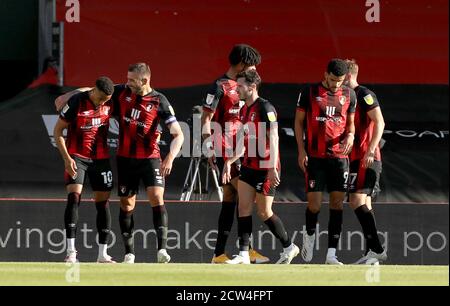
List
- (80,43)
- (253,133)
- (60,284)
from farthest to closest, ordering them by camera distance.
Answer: (80,43) < (253,133) < (60,284)

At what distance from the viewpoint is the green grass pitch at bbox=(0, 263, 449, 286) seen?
10.4 m

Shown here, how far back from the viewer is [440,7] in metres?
16.8

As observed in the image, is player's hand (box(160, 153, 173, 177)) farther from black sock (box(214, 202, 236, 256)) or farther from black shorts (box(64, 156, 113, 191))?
black sock (box(214, 202, 236, 256))

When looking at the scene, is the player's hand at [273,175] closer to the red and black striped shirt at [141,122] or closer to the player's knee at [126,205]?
the red and black striped shirt at [141,122]

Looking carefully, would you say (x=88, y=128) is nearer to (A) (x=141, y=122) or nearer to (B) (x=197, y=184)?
(A) (x=141, y=122)

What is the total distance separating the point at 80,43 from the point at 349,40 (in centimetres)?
311

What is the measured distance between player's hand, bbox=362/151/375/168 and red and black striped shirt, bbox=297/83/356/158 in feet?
0.70

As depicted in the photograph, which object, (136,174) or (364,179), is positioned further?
(364,179)

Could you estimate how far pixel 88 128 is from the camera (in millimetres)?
12828

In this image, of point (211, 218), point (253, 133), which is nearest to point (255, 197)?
point (253, 133)

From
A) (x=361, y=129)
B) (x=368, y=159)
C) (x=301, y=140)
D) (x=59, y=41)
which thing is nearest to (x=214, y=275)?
(x=301, y=140)

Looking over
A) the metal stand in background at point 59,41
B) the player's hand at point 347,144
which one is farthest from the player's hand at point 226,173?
the metal stand in background at point 59,41

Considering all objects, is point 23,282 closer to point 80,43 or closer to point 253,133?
point 253,133

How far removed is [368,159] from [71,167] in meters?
2.63
